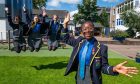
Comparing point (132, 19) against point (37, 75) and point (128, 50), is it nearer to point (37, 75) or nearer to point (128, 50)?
point (128, 50)

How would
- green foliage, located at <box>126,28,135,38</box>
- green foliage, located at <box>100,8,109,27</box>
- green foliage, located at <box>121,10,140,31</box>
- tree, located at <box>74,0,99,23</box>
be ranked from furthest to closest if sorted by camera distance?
green foliage, located at <box>100,8,109,27</box>
tree, located at <box>74,0,99,23</box>
green foliage, located at <box>126,28,135,38</box>
green foliage, located at <box>121,10,140,31</box>

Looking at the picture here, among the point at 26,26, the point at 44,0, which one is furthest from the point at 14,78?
the point at 44,0

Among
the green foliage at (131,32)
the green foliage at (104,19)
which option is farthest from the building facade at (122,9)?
the green foliage at (104,19)

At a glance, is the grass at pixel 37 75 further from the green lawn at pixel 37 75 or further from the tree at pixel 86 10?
the tree at pixel 86 10

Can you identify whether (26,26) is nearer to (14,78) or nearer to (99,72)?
(14,78)

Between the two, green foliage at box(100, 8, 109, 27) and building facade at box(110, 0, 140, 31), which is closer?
building facade at box(110, 0, 140, 31)

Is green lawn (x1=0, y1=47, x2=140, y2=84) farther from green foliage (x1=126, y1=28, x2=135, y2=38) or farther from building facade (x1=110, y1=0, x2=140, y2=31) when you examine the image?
building facade (x1=110, y1=0, x2=140, y2=31)

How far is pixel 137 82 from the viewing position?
12.2 meters

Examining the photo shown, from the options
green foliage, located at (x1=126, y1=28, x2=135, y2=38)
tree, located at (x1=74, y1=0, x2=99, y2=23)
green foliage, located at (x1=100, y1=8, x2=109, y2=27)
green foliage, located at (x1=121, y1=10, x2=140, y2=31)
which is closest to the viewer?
green foliage, located at (x1=121, y1=10, x2=140, y2=31)

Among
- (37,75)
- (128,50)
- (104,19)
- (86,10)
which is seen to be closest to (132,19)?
(128,50)

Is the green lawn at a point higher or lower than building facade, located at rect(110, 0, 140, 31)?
lower

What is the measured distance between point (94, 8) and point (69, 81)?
206 ft

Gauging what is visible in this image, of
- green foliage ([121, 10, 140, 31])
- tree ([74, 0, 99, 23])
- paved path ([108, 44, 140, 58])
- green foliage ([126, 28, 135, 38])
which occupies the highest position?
tree ([74, 0, 99, 23])

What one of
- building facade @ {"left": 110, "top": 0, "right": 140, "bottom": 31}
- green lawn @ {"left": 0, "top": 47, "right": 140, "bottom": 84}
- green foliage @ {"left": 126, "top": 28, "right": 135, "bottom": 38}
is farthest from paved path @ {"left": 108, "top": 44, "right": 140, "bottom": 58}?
building facade @ {"left": 110, "top": 0, "right": 140, "bottom": 31}
